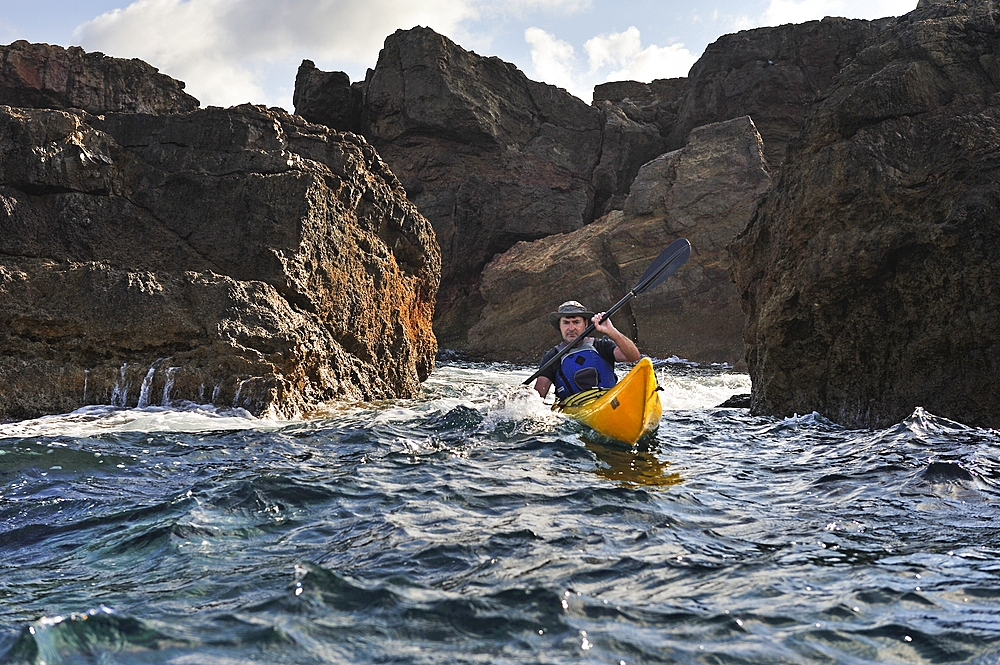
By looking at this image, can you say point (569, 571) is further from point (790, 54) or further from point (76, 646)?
point (790, 54)

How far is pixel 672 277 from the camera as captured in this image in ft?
65.7

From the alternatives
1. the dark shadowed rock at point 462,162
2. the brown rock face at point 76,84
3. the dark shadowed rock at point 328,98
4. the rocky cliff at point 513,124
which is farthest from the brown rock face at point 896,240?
the dark shadowed rock at point 328,98

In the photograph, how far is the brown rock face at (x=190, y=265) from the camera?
20.9 feet

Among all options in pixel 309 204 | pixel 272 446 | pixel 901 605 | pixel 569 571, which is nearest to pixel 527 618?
pixel 569 571

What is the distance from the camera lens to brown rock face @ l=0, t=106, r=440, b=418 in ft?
20.9

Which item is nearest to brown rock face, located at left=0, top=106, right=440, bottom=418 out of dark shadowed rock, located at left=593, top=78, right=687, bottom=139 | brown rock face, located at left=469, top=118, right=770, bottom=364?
brown rock face, located at left=469, top=118, right=770, bottom=364

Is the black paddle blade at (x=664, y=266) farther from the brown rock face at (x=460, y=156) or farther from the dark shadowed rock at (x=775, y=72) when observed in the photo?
the dark shadowed rock at (x=775, y=72)

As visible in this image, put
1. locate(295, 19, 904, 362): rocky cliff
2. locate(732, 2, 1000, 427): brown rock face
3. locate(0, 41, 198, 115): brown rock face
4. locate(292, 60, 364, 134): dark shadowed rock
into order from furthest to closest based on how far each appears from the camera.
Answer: locate(292, 60, 364, 134): dark shadowed rock → locate(295, 19, 904, 362): rocky cliff → locate(0, 41, 198, 115): brown rock face → locate(732, 2, 1000, 427): brown rock face

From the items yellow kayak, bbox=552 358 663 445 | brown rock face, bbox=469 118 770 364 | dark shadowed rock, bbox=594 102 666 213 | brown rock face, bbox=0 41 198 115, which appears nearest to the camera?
yellow kayak, bbox=552 358 663 445

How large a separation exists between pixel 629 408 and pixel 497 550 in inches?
97.7

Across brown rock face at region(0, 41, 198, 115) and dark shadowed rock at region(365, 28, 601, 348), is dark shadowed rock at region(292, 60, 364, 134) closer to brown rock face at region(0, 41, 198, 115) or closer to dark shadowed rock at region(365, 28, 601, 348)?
dark shadowed rock at region(365, 28, 601, 348)

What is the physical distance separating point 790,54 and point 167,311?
25768 millimetres

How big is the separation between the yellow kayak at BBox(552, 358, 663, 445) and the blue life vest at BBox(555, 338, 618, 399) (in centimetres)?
65

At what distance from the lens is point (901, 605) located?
2240mm
